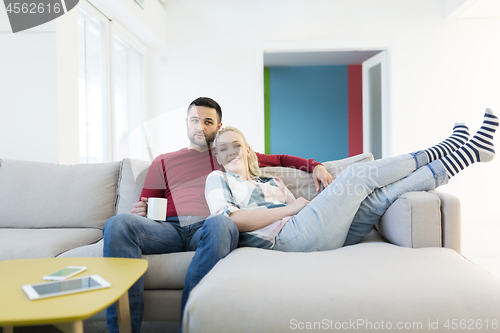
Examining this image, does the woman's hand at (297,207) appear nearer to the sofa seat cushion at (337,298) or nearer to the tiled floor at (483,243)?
the sofa seat cushion at (337,298)

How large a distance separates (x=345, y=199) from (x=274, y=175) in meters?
0.59

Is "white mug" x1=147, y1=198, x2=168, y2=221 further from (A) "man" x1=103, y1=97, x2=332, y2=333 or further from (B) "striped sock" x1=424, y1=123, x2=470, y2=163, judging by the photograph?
(B) "striped sock" x1=424, y1=123, x2=470, y2=163

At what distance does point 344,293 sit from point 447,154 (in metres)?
0.93

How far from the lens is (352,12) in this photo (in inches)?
171

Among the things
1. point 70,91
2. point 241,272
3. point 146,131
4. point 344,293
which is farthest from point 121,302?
point 70,91

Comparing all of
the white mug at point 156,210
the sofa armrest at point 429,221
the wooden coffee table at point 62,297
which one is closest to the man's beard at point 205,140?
the white mug at point 156,210

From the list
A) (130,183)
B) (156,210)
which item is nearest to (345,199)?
(156,210)

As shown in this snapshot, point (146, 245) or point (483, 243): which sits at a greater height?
point (146, 245)

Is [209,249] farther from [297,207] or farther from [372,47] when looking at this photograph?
[372,47]

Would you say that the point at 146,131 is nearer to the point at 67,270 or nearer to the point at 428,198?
the point at 67,270

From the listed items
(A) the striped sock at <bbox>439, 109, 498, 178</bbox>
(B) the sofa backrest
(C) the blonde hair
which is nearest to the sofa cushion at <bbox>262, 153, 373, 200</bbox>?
(B) the sofa backrest

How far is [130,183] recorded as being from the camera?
191cm

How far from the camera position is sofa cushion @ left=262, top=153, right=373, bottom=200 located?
73.7 inches

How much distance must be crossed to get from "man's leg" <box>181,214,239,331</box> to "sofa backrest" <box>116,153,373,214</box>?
646 millimetres
